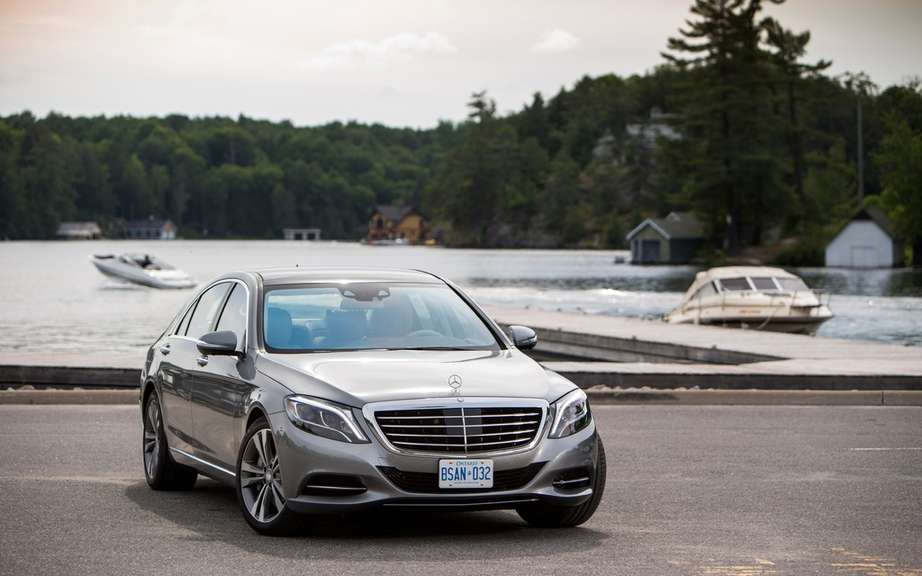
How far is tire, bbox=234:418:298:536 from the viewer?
9.24 meters

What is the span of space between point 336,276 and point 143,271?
9534 cm

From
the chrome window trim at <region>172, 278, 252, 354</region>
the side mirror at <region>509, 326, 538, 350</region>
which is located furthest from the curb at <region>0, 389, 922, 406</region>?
the side mirror at <region>509, 326, 538, 350</region>

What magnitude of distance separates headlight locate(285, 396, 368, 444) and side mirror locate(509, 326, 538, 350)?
5.97 ft

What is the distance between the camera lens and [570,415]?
9.30m

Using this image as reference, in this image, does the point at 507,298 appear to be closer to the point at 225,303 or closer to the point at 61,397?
the point at 61,397

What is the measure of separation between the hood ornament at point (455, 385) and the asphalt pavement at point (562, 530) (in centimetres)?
87

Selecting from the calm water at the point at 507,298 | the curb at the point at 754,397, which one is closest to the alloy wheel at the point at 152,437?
the curb at the point at 754,397

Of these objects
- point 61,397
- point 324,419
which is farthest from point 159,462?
point 61,397

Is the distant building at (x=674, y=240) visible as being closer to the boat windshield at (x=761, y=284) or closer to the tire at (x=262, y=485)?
the boat windshield at (x=761, y=284)

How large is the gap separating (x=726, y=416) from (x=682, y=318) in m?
28.5

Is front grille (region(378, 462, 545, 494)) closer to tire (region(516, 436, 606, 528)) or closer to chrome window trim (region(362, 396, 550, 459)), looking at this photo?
chrome window trim (region(362, 396, 550, 459))

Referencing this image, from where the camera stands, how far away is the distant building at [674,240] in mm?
150000

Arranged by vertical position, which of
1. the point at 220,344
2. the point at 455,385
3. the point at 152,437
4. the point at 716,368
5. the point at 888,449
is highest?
the point at 220,344

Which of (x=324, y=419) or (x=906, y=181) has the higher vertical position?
(x=906, y=181)
